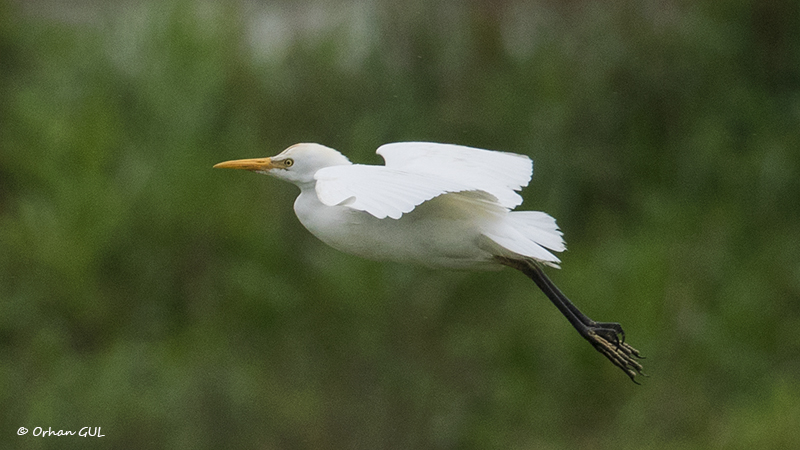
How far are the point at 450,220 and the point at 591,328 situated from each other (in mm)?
529

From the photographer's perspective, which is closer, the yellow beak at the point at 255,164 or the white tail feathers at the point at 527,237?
the white tail feathers at the point at 527,237

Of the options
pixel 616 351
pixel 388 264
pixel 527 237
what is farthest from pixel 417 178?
pixel 388 264

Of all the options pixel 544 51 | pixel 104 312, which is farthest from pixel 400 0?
pixel 104 312

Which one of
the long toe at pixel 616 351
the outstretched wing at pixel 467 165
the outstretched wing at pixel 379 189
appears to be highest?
the outstretched wing at pixel 467 165

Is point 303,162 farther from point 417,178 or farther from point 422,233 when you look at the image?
point 417,178

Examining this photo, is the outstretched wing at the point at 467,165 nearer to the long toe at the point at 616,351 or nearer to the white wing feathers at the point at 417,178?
the white wing feathers at the point at 417,178

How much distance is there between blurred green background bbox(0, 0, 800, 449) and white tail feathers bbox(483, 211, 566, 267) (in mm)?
2795

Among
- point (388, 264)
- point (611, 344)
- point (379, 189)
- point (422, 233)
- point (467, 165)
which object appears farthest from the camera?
point (388, 264)

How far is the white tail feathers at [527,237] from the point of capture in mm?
3078

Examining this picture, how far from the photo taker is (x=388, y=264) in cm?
637

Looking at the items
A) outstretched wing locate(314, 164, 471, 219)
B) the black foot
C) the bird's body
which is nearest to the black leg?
the black foot

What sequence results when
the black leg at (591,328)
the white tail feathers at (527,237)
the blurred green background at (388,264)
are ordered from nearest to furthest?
the white tail feathers at (527,237), the black leg at (591,328), the blurred green background at (388,264)

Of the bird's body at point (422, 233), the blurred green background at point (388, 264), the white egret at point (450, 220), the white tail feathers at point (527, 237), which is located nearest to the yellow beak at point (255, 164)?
the white egret at point (450, 220)

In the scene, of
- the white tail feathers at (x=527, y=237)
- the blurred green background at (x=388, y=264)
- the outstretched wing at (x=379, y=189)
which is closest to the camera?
the outstretched wing at (x=379, y=189)
